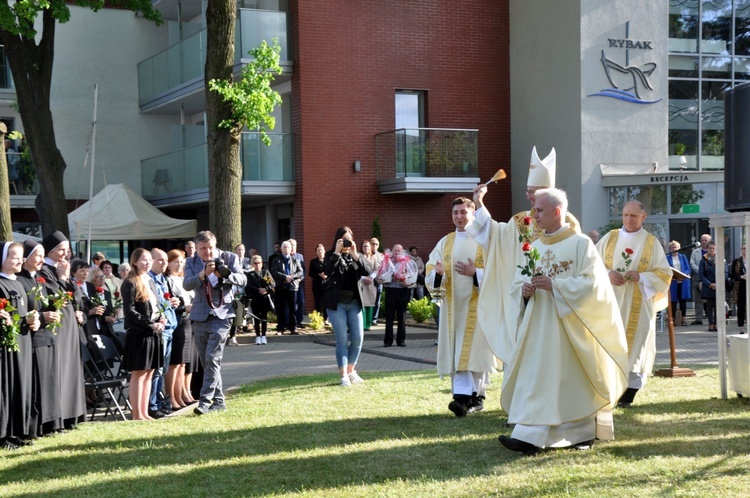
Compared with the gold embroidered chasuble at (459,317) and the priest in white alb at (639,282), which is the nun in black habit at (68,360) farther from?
the priest in white alb at (639,282)

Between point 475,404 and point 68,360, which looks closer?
point 68,360

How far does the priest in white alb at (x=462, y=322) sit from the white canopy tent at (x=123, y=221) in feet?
51.3

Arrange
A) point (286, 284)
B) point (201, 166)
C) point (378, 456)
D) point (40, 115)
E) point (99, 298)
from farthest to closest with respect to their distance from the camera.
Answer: point (201, 166)
point (40, 115)
point (286, 284)
point (99, 298)
point (378, 456)

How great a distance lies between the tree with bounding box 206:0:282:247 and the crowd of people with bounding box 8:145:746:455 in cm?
550

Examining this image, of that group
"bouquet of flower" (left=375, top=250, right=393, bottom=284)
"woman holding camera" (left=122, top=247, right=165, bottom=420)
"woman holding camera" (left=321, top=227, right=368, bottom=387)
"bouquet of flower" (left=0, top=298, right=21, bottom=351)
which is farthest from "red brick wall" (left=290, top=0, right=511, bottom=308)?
"bouquet of flower" (left=0, top=298, right=21, bottom=351)

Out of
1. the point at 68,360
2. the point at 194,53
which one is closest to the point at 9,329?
the point at 68,360

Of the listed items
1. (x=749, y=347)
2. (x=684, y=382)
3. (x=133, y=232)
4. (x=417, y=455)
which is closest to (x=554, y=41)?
(x=133, y=232)

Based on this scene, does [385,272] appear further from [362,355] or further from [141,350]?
[141,350]

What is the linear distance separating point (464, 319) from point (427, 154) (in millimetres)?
16463

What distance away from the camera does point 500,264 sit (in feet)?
31.1

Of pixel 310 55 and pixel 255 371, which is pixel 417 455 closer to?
pixel 255 371

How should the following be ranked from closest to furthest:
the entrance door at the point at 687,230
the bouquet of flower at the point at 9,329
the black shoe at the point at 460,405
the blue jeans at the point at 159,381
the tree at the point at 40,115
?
the bouquet of flower at the point at 9,329, the black shoe at the point at 460,405, the blue jeans at the point at 159,381, the tree at the point at 40,115, the entrance door at the point at 687,230

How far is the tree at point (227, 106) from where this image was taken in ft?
57.1

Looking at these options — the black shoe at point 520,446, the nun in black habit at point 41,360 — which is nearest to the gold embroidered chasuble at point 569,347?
the black shoe at point 520,446
